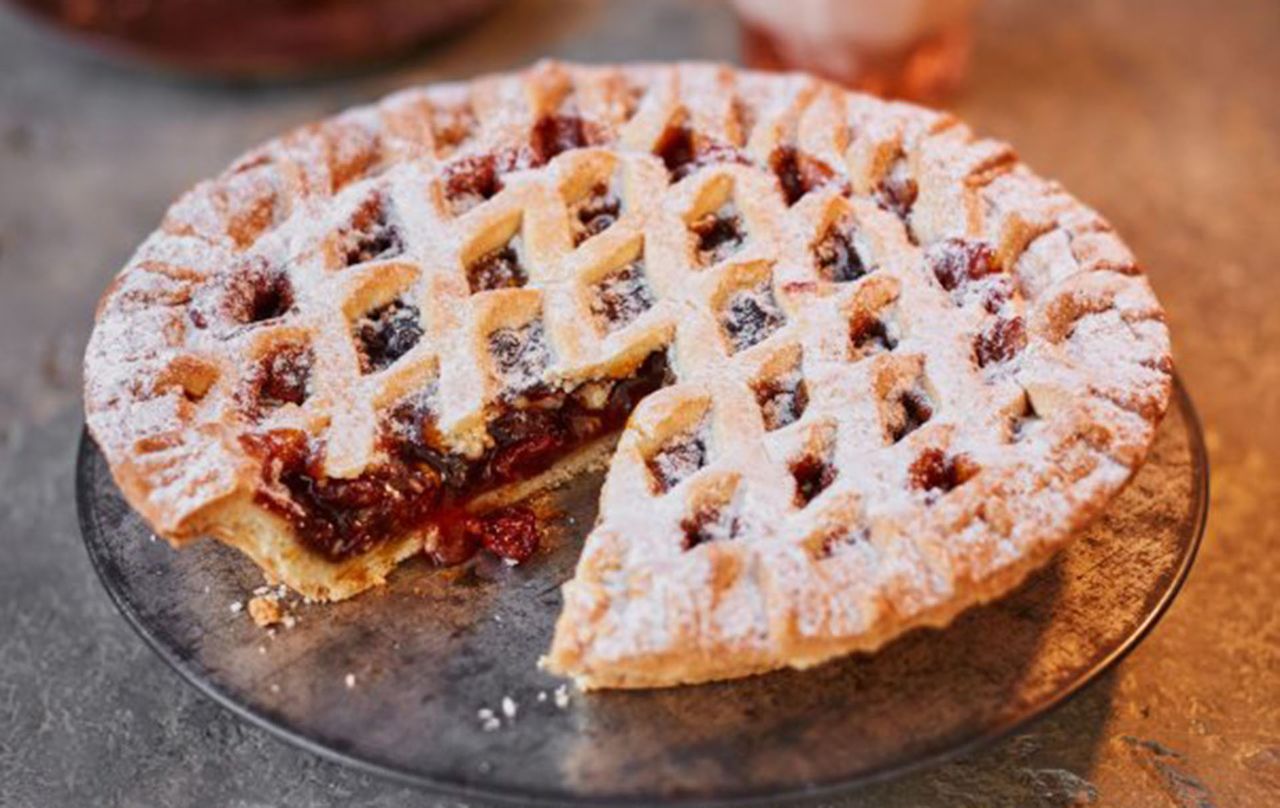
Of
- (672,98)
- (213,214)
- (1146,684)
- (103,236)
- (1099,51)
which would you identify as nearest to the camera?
(1146,684)

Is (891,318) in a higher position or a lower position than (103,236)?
higher

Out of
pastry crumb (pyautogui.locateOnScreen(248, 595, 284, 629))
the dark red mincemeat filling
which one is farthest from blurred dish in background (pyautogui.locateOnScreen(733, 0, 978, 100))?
pastry crumb (pyautogui.locateOnScreen(248, 595, 284, 629))

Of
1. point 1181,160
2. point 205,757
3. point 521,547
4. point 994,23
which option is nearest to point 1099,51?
point 994,23

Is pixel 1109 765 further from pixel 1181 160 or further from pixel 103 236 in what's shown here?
pixel 103 236

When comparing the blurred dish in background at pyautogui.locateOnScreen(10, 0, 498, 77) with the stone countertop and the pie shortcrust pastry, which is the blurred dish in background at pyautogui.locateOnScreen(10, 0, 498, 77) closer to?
the stone countertop

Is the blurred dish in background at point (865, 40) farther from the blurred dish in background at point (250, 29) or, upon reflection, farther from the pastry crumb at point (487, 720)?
the pastry crumb at point (487, 720)

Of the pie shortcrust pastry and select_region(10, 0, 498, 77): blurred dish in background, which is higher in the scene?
the pie shortcrust pastry
